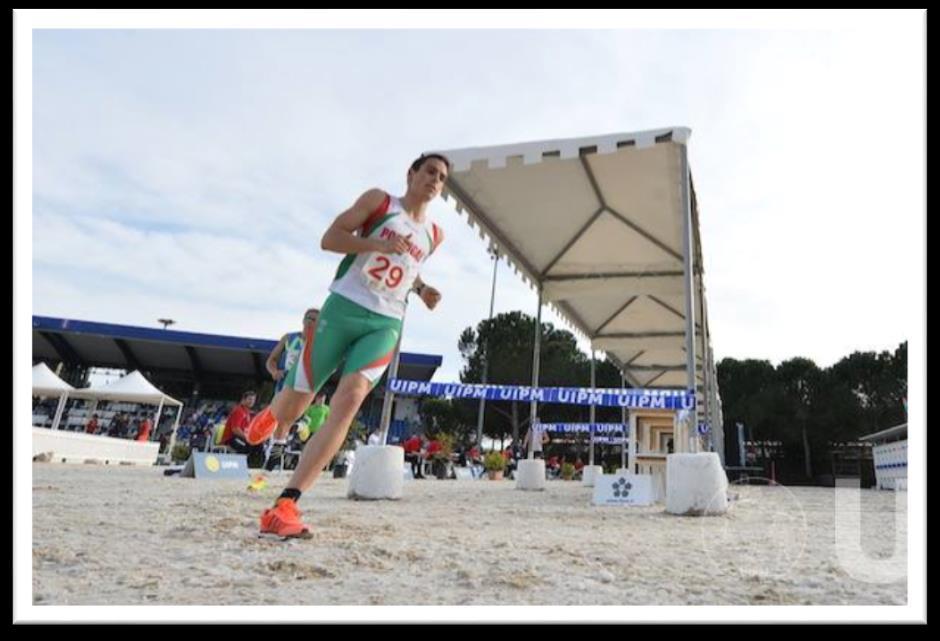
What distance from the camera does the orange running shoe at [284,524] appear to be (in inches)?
96.3

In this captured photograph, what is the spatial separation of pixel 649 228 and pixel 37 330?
124 ft

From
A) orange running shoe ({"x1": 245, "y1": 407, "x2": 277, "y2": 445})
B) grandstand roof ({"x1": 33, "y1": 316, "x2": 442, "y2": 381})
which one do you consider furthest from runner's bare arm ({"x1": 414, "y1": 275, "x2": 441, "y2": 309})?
grandstand roof ({"x1": 33, "y1": 316, "x2": 442, "y2": 381})

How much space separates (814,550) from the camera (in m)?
2.60

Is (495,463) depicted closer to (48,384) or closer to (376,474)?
(376,474)

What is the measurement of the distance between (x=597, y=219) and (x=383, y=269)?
5.75 meters

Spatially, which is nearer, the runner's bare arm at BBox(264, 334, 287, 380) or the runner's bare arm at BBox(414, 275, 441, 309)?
the runner's bare arm at BBox(414, 275, 441, 309)

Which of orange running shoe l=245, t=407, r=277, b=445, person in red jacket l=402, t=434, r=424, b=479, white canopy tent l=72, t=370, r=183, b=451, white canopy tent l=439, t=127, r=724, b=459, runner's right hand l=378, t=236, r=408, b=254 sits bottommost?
person in red jacket l=402, t=434, r=424, b=479

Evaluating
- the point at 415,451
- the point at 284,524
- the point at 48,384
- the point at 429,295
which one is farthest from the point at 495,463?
the point at 48,384

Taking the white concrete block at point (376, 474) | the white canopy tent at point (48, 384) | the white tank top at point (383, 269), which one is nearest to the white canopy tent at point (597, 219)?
the white concrete block at point (376, 474)

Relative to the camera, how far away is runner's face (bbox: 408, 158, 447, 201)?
9.82 feet

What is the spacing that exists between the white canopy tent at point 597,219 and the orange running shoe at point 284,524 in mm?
3882

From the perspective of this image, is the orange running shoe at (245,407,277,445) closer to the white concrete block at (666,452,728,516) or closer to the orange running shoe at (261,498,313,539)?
the orange running shoe at (261,498,313,539)

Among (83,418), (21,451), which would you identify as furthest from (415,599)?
(83,418)

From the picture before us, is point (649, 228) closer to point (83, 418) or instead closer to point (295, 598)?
point (295, 598)
